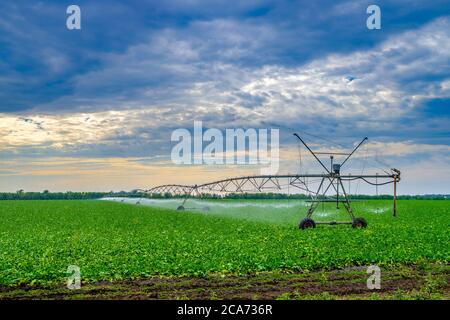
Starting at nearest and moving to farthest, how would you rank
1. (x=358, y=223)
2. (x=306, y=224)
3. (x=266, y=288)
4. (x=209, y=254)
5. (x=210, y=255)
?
(x=266, y=288) → (x=210, y=255) → (x=209, y=254) → (x=306, y=224) → (x=358, y=223)

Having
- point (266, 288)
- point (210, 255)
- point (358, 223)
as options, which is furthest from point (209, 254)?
point (358, 223)

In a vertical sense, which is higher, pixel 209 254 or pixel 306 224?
pixel 306 224

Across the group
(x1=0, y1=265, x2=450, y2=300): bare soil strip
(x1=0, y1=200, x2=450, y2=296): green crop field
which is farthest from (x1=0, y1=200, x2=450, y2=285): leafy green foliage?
(x1=0, y1=265, x2=450, y2=300): bare soil strip

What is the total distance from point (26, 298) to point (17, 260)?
21.1 ft

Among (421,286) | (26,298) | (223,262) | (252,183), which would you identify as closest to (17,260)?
(26,298)

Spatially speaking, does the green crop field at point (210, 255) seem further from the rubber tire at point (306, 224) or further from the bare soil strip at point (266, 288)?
the rubber tire at point (306, 224)

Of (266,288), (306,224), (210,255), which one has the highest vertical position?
(306,224)

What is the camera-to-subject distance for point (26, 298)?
43.6 feet

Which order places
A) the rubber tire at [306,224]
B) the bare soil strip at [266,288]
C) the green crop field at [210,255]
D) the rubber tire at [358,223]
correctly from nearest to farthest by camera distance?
the bare soil strip at [266,288] < the green crop field at [210,255] < the rubber tire at [306,224] < the rubber tire at [358,223]

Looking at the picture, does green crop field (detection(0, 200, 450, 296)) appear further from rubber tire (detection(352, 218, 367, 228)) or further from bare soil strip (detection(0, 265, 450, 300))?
rubber tire (detection(352, 218, 367, 228))

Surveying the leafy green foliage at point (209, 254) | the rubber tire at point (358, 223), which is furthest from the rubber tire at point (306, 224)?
the leafy green foliage at point (209, 254)

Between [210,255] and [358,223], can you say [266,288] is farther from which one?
[358,223]
